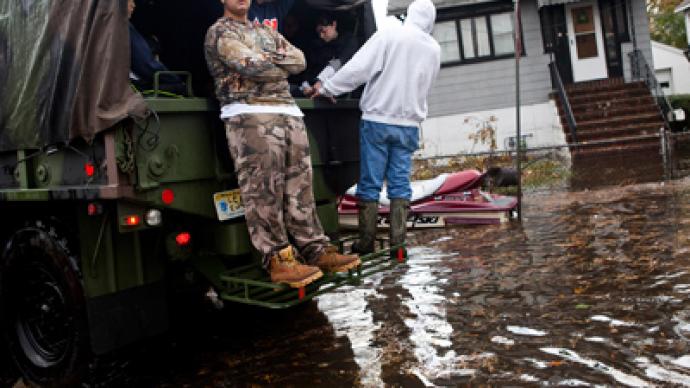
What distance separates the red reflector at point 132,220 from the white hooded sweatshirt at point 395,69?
201 cm

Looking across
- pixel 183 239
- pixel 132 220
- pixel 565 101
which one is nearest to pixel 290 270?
pixel 183 239

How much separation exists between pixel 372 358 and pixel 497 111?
16.9 metres

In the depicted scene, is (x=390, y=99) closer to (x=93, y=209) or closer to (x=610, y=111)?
(x=93, y=209)

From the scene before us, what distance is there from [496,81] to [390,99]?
15.7 m

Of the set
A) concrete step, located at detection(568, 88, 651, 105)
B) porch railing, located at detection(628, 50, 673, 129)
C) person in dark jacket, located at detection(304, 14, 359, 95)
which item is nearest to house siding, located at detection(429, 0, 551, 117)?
concrete step, located at detection(568, 88, 651, 105)

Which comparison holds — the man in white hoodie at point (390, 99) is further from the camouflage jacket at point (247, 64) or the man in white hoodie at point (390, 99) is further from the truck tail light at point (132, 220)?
the truck tail light at point (132, 220)

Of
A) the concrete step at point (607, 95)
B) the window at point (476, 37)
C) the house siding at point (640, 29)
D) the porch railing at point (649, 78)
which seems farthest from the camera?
the window at point (476, 37)

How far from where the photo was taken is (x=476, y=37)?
2044cm

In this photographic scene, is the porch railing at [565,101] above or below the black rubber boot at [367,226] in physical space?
above

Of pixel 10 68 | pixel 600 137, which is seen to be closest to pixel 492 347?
pixel 10 68

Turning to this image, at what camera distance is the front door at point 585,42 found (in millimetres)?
20641

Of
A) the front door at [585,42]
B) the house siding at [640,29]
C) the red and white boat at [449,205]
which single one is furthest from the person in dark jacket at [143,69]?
the house siding at [640,29]

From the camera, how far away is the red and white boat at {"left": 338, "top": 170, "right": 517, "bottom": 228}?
905 cm

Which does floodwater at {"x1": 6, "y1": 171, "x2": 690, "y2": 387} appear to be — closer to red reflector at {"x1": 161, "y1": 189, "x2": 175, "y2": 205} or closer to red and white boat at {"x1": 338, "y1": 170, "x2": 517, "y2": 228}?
red reflector at {"x1": 161, "y1": 189, "x2": 175, "y2": 205}
